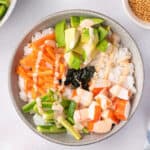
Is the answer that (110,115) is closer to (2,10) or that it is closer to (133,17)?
(133,17)

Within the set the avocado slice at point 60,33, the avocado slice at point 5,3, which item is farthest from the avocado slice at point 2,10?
the avocado slice at point 60,33

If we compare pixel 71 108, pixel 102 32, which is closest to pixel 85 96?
pixel 71 108

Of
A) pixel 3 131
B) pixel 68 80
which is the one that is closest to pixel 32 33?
pixel 68 80

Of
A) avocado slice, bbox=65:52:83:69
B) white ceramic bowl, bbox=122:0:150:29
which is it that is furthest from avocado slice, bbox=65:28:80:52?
white ceramic bowl, bbox=122:0:150:29

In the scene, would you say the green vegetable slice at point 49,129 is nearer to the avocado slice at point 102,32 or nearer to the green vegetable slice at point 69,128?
the green vegetable slice at point 69,128

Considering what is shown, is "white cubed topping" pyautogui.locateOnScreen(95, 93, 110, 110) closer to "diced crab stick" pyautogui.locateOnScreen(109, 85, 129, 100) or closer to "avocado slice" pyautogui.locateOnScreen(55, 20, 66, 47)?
"diced crab stick" pyautogui.locateOnScreen(109, 85, 129, 100)

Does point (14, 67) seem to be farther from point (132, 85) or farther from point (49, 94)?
point (132, 85)
